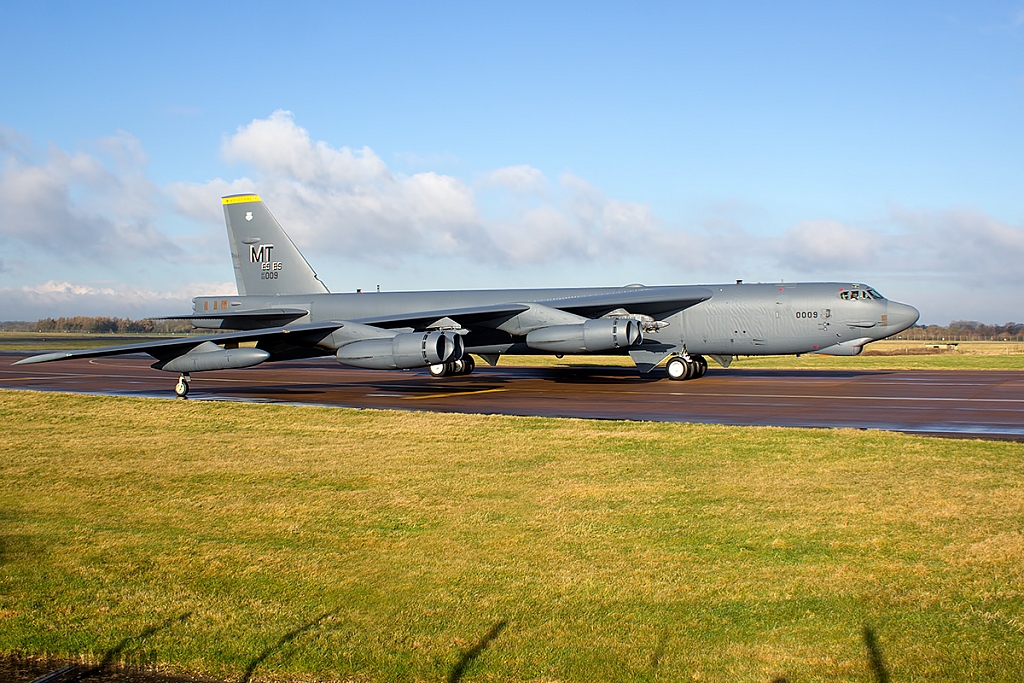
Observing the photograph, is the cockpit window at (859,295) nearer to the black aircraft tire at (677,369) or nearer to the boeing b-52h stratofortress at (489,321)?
the boeing b-52h stratofortress at (489,321)

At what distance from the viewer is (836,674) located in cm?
465

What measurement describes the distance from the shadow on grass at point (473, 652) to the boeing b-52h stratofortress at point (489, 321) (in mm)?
16833

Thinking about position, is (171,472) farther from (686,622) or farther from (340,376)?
(340,376)

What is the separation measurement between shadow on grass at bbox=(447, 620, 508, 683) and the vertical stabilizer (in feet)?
92.4

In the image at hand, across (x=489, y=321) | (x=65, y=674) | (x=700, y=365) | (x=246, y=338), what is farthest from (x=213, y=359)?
(x=65, y=674)

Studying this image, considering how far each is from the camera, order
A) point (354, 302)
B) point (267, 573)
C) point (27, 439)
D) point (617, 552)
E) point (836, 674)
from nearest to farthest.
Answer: point (836, 674) < point (267, 573) < point (617, 552) < point (27, 439) < point (354, 302)

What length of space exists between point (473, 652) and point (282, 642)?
121 centimetres

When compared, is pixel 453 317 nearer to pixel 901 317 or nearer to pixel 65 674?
pixel 901 317

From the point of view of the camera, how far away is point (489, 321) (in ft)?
→ 90.8

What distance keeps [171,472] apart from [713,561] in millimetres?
7336

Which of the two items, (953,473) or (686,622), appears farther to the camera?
(953,473)

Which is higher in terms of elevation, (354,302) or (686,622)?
(354,302)

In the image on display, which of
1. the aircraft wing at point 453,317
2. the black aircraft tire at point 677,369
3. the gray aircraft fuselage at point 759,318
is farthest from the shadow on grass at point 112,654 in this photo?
the black aircraft tire at point 677,369

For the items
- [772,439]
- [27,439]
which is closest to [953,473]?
[772,439]
